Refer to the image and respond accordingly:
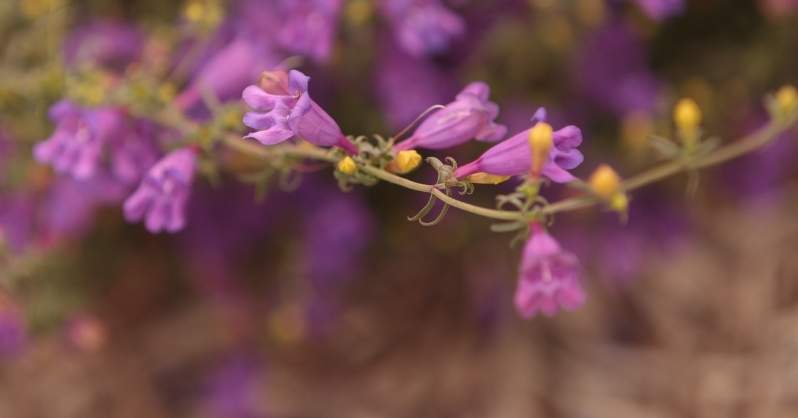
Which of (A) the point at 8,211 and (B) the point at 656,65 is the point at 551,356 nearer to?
(B) the point at 656,65

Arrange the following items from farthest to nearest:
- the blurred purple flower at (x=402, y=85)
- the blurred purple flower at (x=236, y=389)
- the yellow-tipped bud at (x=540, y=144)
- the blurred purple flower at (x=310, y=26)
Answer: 1. the blurred purple flower at (x=236, y=389)
2. the blurred purple flower at (x=402, y=85)
3. the blurred purple flower at (x=310, y=26)
4. the yellow-tipped bud at (x=540, y=144)

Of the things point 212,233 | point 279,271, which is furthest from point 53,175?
point 279,271

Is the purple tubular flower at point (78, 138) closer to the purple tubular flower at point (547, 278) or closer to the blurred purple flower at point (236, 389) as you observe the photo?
the purple tubular flower at point (547, 278)

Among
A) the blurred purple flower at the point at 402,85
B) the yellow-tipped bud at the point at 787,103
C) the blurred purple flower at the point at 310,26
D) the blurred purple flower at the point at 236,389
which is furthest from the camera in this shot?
the blurred purple flower at the point at 236,389

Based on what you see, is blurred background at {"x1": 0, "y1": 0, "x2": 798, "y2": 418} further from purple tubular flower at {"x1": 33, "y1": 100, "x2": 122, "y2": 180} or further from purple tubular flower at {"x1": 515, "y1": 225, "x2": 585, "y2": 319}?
purple tubular flower at {"x1": 515, "y1": 225, "x2": 585, "y2": 319}

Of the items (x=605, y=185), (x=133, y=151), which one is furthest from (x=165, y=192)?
(x=605, y=185)

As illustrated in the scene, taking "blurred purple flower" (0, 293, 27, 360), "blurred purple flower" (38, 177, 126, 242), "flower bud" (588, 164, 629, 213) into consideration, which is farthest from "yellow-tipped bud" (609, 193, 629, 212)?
"blurred purple flower" (0, 293, 27, 360)

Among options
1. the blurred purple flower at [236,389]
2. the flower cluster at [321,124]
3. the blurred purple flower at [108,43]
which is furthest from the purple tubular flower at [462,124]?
the blurred purple flower at [236,389]
